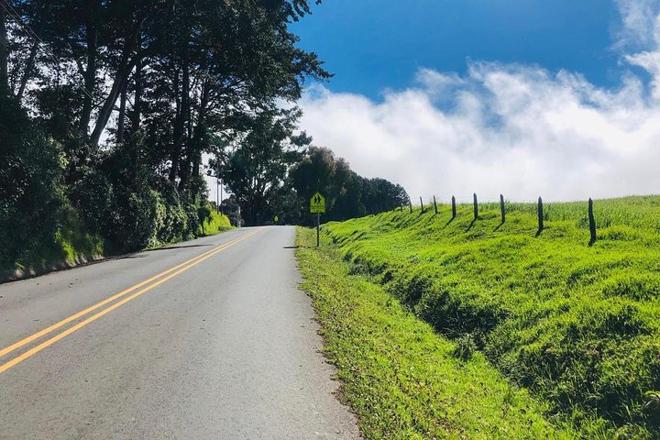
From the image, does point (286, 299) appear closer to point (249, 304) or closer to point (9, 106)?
point (249, 304)

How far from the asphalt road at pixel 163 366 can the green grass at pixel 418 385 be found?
1.08 ft

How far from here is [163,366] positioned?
5805mm

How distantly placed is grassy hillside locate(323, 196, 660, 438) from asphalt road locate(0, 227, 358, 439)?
275cm

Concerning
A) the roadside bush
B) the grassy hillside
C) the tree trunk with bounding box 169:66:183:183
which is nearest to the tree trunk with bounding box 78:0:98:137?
the roadside bush

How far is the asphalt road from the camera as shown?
14.2 ft

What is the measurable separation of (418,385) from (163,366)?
298 cm

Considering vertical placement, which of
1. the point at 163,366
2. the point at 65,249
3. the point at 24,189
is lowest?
the point at 163,366

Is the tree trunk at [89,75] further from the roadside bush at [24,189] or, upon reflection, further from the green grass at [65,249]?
the roadside bush at [24,189]

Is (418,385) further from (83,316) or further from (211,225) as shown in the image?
(211,225)

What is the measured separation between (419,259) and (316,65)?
1690 centimetres

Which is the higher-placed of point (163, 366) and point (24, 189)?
point (24, 189)

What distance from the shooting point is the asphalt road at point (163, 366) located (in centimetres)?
432

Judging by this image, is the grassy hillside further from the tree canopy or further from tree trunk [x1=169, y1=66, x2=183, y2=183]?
tree trunk [x1=169, y1=66, x2=183, y2=183]

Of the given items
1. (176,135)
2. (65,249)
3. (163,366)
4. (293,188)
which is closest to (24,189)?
(65,249)
